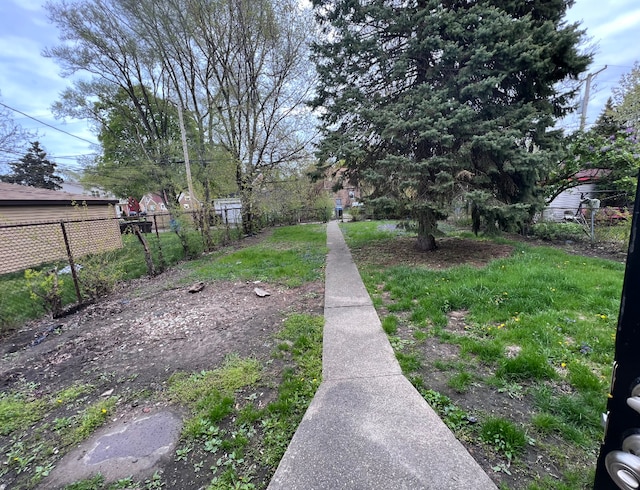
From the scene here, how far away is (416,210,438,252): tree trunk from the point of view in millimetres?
6278

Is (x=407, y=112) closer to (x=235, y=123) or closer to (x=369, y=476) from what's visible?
(x=369, y=476)

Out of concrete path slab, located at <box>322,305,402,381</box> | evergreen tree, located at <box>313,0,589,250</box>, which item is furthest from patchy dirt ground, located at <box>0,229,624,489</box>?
evergreen tree, located at <box>313,0,589,250</box>

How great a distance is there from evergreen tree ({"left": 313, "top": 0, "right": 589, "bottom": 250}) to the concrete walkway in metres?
4.20

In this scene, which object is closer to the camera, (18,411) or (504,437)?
(504,437)

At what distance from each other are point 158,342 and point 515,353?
4.06m

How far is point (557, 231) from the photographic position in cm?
868

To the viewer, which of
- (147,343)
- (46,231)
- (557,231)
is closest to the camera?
(147,343)

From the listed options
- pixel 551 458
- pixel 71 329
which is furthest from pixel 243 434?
pixel 71 329

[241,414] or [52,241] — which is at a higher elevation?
[52,241]

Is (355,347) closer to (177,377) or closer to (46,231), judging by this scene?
(177,377)

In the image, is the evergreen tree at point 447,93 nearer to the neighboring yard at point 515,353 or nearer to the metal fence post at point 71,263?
the neighboring yard at point 515,353

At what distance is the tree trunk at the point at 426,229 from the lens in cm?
628

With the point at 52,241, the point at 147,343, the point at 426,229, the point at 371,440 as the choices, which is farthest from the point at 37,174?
the point at 371,440

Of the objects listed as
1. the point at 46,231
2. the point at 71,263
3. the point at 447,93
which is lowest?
the point at 71,263
